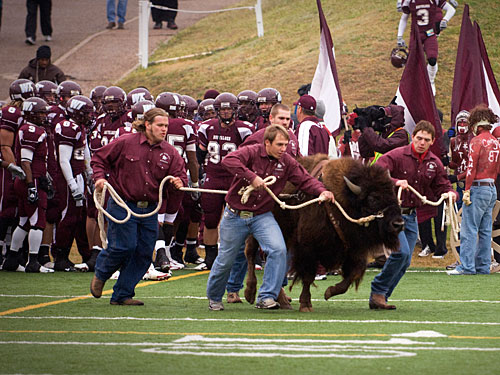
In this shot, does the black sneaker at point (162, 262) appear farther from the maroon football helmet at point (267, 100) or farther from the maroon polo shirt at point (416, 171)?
the maroon polo shirt at point (416, 171)

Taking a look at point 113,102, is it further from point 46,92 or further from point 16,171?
point 16,171

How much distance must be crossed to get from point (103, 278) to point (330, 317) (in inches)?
99.1

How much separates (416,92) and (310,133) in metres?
3.29

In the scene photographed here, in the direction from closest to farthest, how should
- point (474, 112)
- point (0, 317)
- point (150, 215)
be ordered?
point (0, 317), point (150, 215), point (474, 112)

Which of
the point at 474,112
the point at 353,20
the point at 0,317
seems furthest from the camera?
the point at 353,20

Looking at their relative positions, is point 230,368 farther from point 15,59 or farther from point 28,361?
point 15,59

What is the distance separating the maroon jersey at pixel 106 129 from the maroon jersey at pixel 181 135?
698 millimetres

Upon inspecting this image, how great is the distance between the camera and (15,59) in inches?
1276

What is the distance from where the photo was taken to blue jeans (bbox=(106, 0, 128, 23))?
115ft

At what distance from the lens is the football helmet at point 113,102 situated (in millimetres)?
14617

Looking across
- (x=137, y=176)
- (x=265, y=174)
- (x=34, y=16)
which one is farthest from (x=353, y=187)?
(x=34, y=16)

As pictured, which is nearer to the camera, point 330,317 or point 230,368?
point 230,368

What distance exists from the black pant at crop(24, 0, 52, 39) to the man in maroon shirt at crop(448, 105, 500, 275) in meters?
20.1

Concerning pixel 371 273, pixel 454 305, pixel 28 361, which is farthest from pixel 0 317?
pixel 371 273
